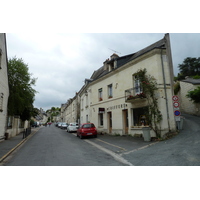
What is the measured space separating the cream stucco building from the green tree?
7570mm

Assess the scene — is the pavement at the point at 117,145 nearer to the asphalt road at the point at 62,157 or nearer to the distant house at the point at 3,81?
the asphalt road at the point at 62,157

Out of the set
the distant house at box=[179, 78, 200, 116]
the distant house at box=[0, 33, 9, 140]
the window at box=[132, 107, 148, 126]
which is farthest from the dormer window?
the distant house at box=[0, 33, 9, 140]

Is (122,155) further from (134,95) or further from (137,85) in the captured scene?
(137,85)

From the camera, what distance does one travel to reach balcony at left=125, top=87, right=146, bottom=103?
39.1 feet

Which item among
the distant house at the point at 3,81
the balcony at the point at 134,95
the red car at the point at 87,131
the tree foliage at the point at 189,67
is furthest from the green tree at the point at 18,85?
the tree foliage at the point at 189,67

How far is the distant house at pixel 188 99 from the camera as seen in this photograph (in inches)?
796

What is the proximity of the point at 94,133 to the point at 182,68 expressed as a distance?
33429mm

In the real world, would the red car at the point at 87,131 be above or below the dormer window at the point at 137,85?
below

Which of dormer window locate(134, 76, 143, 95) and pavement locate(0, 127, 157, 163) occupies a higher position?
dormer window locate(134, 76, 143, 95)

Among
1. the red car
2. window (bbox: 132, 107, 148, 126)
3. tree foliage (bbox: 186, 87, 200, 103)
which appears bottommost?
the red car

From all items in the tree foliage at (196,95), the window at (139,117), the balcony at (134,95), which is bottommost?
the window at (139,117)

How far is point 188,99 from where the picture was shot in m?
22.2

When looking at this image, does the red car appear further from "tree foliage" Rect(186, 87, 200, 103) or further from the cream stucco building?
"tree foliage" Rect(186, 87, 200, 103)

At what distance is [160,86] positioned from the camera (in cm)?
1155
